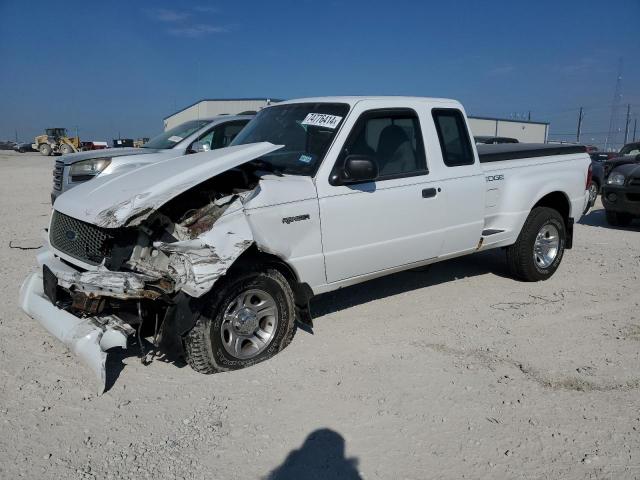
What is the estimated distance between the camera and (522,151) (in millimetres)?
5918

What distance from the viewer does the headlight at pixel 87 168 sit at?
8445 mm

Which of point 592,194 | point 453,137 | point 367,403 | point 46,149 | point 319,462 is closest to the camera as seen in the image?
point 319,462

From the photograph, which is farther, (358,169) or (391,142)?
(391,142)

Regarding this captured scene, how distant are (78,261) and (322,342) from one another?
2.02 metres

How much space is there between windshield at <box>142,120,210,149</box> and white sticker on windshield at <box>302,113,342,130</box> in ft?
16.6

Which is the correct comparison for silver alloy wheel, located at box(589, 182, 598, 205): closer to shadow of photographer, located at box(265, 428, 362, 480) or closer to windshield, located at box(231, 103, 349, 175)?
windshield, located at box(231, 103, 349, 175)

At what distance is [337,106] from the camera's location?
4.55m

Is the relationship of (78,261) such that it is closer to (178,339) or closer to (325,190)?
(178,339)

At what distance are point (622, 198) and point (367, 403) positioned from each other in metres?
9.12

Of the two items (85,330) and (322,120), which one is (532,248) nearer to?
(322,120)

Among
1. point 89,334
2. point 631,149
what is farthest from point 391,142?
point 631,149

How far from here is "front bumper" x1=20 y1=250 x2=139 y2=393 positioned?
3.44 m

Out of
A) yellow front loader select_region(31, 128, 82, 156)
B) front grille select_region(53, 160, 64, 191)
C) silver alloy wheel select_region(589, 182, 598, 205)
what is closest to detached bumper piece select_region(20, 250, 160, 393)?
front grille select_region(53, 160, 64, 191)

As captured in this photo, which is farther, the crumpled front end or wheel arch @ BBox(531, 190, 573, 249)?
wheel arch @ BBox(531, 190, 573, 249)
